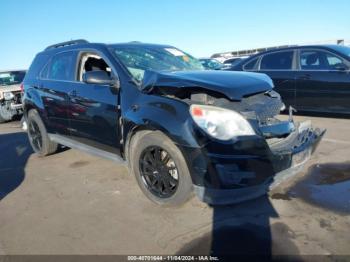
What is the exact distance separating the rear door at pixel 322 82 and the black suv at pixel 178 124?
136 inches

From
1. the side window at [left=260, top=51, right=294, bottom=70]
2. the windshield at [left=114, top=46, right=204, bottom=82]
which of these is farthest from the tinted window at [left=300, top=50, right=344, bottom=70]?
the windshield at [left=114, top=46, right=204, bottom=82]

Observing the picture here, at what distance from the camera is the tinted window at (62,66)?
519 cm

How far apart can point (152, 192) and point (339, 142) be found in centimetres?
346

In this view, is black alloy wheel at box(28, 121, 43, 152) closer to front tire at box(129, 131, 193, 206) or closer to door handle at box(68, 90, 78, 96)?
door handle at box(68, 90, 78, 96)

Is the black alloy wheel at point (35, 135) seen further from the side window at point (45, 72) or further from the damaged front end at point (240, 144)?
the damaged front end at point (240, 144)

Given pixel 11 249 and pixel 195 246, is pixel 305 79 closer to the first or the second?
pixel 195 246

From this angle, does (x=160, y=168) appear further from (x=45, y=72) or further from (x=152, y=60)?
(x=45, y=72)

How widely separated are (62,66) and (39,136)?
155 cm

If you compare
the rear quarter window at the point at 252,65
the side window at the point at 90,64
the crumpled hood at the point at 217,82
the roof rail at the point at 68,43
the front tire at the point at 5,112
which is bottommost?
the front tire at the point at 5,112

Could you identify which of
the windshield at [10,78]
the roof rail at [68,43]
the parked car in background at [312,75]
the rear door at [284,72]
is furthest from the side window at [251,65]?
the windshield at [10,78]

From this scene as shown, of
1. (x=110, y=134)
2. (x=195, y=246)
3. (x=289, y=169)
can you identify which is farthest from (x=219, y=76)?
(x=195, y=246)

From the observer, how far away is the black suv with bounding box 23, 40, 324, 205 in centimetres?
326

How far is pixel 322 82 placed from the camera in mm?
7469

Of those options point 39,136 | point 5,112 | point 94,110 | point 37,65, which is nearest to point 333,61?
point 94,110
